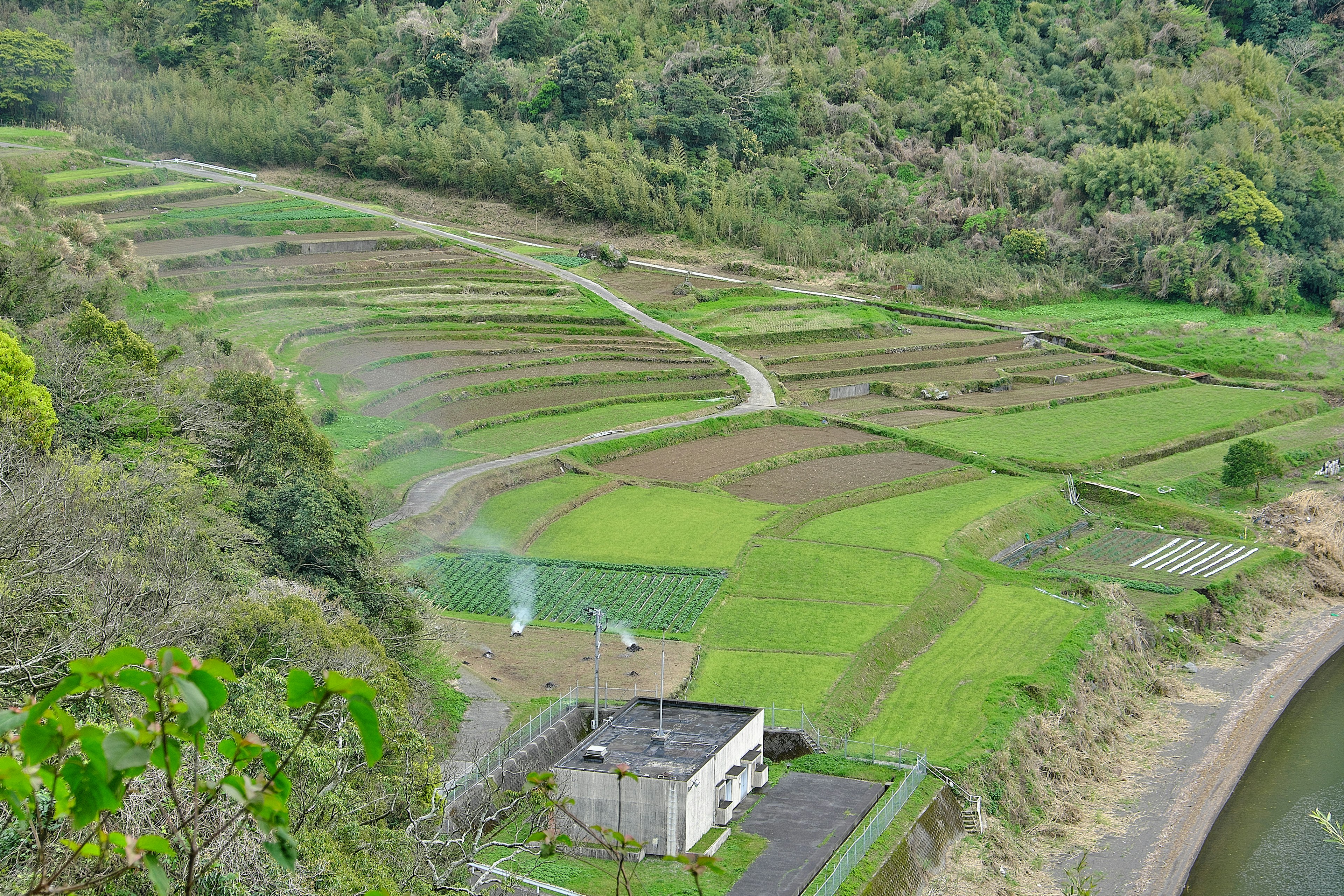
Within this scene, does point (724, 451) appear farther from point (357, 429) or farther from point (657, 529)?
point (357, 429)

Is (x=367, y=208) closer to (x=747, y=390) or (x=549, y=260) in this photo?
(x=549, y=260)

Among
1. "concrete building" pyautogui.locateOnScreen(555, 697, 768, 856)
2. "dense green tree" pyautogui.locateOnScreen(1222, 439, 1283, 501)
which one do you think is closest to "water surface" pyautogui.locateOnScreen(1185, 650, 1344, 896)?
"concrete building" pyautogui.locateOnScreen(555, 697, 768, 856)

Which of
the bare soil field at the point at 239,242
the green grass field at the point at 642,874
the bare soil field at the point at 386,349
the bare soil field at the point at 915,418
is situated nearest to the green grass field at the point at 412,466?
the bare soil field at the point at 386,349

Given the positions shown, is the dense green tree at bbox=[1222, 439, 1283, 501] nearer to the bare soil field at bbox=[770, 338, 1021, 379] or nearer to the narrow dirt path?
the bare soil field at bbox=[770, 338, 1021, 379]

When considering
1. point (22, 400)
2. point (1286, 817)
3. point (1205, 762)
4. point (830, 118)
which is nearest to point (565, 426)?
point (22, 400)

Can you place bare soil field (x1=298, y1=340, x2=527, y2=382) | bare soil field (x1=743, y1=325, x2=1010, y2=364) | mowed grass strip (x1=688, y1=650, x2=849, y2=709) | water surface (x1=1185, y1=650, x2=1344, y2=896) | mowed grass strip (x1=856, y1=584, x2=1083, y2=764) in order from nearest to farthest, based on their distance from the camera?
water surface (x1=1185, y1=650, x2=1344, y2=896)
mowed grass strip (x1=856, y1=584, x2=1083, y2=764)
mowed grass strip (x1=688, y1=650, x2=849, y2=709)
bare soil field (x1=298, y1=340, x2=527, y2=382)
bare soil field (x1=743, y1=325, x2=1010, y2=364)

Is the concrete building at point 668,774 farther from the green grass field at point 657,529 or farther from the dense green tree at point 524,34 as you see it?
the dense green tree at point 524,34
